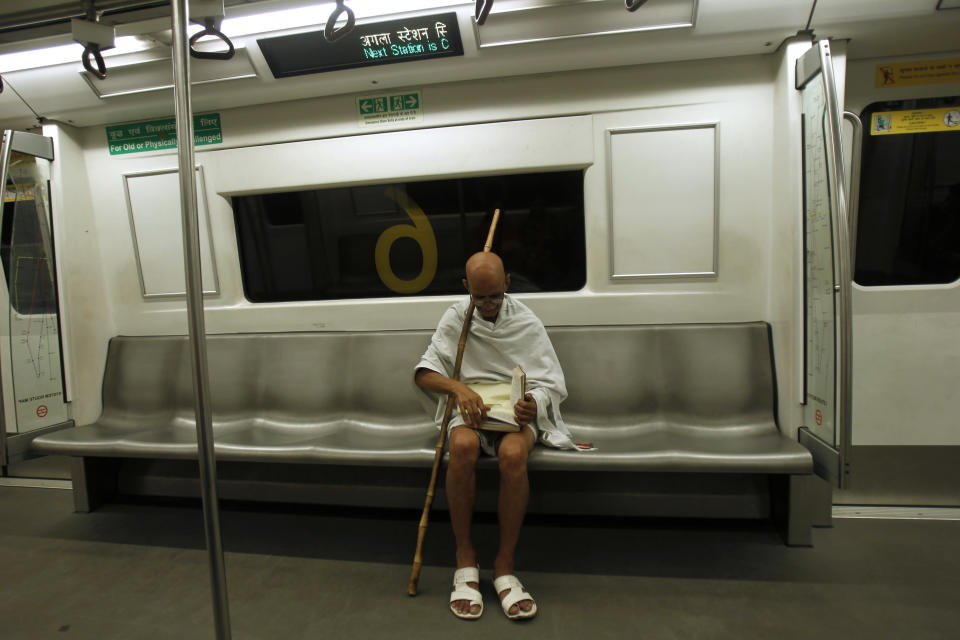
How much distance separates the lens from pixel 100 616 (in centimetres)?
220

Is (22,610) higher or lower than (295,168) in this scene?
→ lower

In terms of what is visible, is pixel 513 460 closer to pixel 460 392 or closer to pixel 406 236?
pixel 460 392

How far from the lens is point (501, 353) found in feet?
Result: 8.58

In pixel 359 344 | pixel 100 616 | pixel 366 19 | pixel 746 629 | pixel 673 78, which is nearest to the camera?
pixel 746 629

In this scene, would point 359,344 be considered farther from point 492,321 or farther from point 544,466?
point 544,466

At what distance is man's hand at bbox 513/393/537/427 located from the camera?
2309 mm

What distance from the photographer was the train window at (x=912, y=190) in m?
2.72

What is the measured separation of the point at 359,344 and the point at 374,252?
24.3 inches

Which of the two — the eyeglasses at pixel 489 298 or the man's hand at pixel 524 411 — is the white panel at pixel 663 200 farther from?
the man's hand at pixel 524 411

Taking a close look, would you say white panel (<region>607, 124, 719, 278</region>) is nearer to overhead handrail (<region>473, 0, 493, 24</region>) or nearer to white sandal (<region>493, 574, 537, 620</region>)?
overhead handrail (<region>473, 0, 493, 24</region>)

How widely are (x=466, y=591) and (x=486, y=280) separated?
4.44 ft

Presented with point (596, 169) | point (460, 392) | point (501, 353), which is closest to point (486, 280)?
point (501, 353)

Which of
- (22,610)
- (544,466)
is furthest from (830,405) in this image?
(22,610)

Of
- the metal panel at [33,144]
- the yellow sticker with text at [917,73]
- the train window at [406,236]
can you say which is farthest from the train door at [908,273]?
the metal panel at [33,144]
